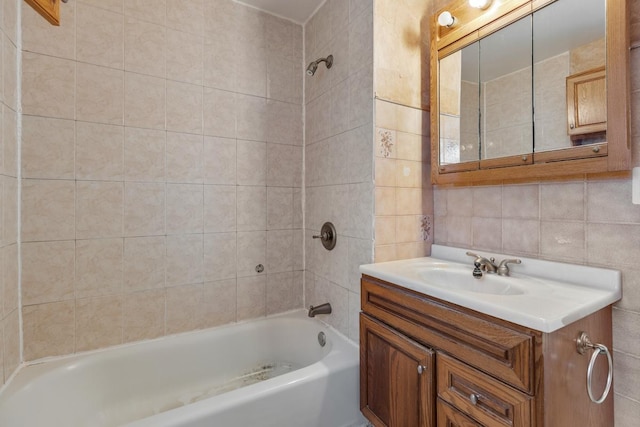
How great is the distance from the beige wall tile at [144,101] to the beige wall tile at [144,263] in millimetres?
626

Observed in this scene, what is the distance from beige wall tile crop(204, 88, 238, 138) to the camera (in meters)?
1.77

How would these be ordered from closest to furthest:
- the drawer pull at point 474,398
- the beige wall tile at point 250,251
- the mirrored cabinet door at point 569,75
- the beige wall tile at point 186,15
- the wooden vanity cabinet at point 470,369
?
the wooden vanity cabinet at point 470,369 → the drawer pull at point 474,398 → the mirrored cabinet door at point 569,75 → the beige wall tile at point 186,15 → the beige wall tile at point 250,251

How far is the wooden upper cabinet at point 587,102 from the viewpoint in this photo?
963 millimetres

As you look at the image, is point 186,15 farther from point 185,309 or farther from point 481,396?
point 481,396

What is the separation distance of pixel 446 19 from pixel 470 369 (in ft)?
4.76

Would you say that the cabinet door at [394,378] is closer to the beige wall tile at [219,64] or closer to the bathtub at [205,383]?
the bathtub at [205,383]

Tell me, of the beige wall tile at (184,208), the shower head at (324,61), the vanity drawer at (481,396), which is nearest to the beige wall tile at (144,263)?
the beige wall tile at (184,208)

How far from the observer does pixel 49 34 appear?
4.61 ft

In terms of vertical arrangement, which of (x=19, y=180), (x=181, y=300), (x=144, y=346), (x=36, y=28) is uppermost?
(x=36, y=28)

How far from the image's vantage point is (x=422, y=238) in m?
1.57

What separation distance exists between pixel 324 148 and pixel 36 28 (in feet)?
4.87

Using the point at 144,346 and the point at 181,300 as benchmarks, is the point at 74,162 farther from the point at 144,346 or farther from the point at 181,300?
the point at 144,346

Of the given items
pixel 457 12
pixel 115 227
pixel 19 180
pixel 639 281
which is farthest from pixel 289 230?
pixel 639 281

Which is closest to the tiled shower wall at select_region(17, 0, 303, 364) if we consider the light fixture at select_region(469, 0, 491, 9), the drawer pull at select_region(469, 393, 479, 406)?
the light fixture at select_region(469, 0, 491, 9)
